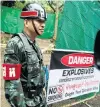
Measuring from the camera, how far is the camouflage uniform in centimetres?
269

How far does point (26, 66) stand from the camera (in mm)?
2842

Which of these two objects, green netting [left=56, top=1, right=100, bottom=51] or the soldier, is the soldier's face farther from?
green netting [left=56, top=1, right=100, bottom=51]

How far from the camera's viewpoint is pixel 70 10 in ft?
16.8

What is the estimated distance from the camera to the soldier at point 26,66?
2.71m

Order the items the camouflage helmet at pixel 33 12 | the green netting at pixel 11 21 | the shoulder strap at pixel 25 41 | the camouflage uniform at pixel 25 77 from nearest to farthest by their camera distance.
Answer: the camouflage uniform at pixel 25 77 → the shoulder strap at pixel 25 41 → the camouflage helmet at pixel 33 12 → the green netting at pixel 11 21

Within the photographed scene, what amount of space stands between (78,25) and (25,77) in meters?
2.74

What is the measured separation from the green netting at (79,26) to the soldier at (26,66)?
206 centimetres

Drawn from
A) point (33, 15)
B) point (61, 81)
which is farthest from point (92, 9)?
point (33, 15)

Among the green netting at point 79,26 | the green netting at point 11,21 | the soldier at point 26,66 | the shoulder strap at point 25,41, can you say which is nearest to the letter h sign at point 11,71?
the soldier at point 26,66

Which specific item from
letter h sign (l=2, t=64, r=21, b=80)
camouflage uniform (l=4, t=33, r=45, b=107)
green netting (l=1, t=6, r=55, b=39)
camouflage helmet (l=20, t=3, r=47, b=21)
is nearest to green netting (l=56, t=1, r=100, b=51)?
camouflage helmet (l=20, t=3, r=47, b=21)

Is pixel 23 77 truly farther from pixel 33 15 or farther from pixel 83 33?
pixel 83 33

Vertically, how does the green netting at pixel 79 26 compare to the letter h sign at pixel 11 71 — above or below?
above

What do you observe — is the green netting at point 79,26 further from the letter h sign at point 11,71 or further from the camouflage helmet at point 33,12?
the letter h sign at point 11,71

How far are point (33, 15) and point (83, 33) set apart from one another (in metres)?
2.82
